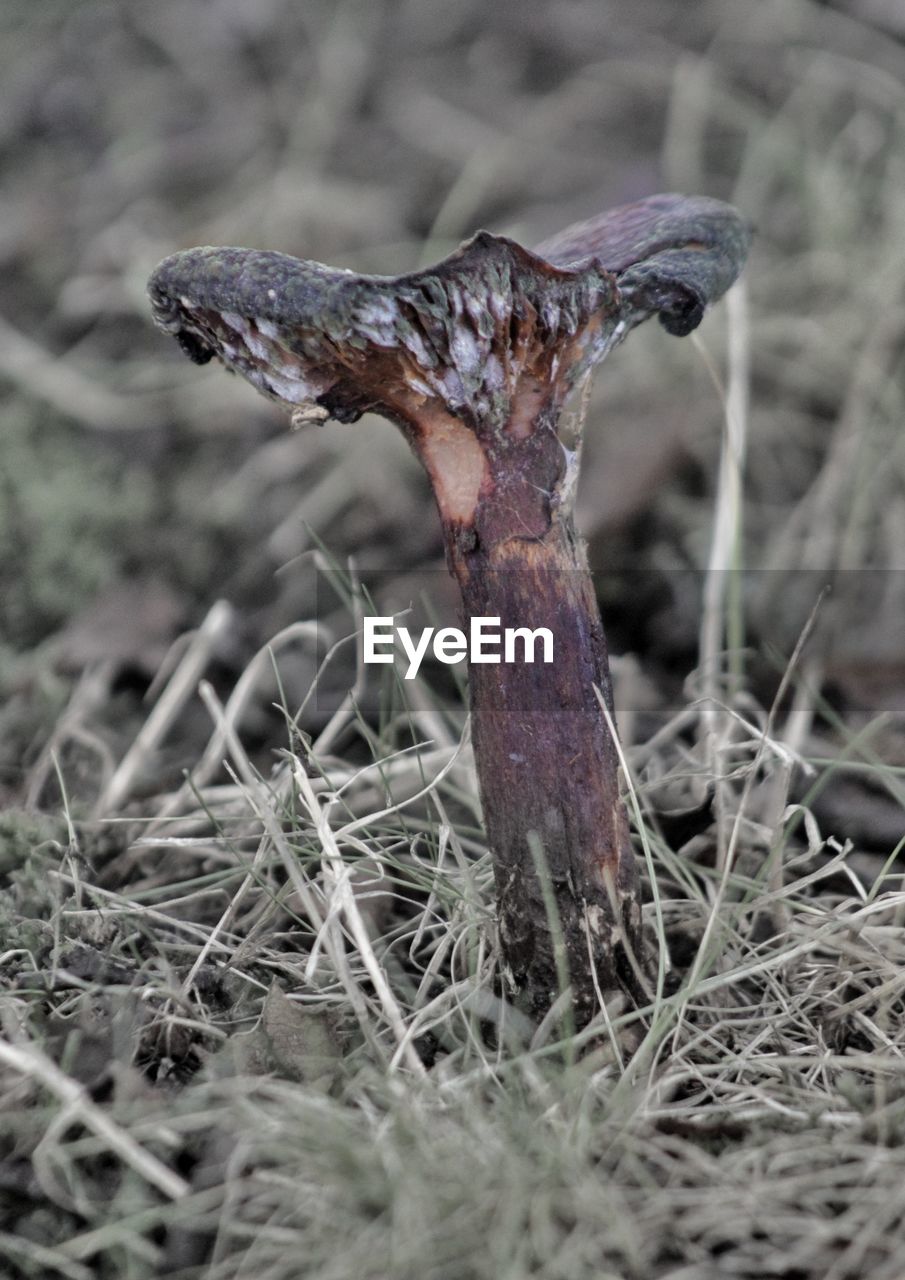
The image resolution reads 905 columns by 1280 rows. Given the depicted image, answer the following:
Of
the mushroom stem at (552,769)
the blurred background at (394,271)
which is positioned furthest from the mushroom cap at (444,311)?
the blurred background at (394,271)

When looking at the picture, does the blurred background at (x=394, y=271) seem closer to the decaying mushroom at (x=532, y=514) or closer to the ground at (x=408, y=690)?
the ground at (x=408, y=690)

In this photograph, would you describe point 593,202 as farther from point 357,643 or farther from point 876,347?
point 357,643

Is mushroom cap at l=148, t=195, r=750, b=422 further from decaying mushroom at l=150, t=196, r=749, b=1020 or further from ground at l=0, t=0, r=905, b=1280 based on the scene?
ground at l=0, t=0, r=905, b=1280

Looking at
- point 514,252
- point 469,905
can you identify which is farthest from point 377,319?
point 469,905

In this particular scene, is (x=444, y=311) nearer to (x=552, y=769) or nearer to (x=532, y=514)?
(x=532, y=514)

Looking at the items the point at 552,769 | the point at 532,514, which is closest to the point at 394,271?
the point at 532,514
